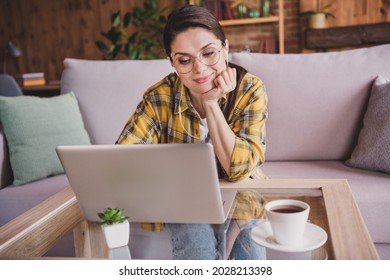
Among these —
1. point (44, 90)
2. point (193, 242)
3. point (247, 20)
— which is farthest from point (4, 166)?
point (44, 90)

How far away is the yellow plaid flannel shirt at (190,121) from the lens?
1.07 m

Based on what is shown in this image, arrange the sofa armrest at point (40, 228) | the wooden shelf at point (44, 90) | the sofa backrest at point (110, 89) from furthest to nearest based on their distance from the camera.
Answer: the wooden shelf at point (44, 90), the sofa backrest at point (110, 89), the sofa armrest at point (40, 228)

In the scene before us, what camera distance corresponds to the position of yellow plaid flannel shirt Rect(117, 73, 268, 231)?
3.52ft

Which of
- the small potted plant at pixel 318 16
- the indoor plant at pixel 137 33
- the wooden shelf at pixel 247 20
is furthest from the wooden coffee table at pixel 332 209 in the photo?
the indoor plant at pixel 137 33

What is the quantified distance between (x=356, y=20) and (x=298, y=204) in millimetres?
2994

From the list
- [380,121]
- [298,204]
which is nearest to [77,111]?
[380,121]

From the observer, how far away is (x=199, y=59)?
3.49 ft

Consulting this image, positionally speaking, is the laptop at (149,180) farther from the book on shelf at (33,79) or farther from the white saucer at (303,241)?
the book on shelf at (33,79)

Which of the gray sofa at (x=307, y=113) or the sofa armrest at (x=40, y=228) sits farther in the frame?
the gray sofa at (x=307, y=113)

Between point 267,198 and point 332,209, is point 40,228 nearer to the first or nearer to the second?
point 267,198

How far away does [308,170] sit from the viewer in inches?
59.7

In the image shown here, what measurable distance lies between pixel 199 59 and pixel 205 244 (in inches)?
18.2

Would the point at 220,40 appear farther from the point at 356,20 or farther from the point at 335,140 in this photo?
the point at 356,20

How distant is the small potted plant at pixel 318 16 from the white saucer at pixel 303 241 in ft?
9.32
